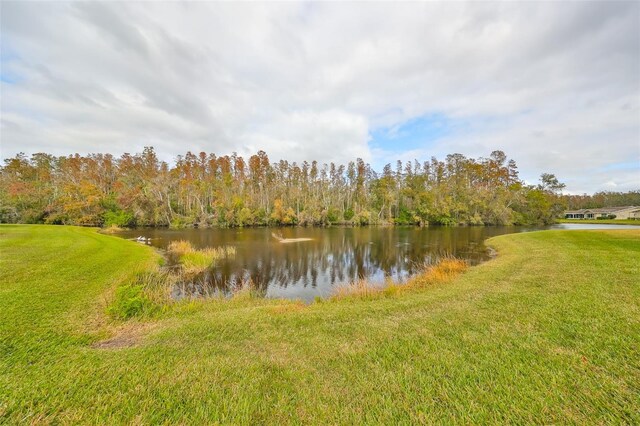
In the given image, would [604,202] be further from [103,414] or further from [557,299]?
[103,414]

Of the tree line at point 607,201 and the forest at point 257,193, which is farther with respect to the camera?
the tree line at point 607,201

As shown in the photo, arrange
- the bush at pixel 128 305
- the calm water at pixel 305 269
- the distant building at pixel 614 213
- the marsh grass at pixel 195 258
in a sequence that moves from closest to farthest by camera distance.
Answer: the bush at pixel 128 305 → the calm water at pixel 305 269 → the marsh grass at pixel 195 258 → the distant building at pixel 614 213

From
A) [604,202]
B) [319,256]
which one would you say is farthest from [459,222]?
[604,202]

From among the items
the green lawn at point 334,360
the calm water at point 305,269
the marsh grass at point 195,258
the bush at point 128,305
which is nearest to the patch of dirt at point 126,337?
the green lawn at point 334,360

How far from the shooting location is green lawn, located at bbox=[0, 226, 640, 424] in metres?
3.46

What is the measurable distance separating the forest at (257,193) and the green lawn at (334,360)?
52.1 m

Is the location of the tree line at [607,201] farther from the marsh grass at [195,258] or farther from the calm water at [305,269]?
the marsh grass at [195,258]

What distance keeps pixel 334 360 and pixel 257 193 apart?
6595 centimetres

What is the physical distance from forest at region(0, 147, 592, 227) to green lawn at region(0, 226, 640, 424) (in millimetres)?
52096

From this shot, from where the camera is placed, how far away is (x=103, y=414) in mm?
3428

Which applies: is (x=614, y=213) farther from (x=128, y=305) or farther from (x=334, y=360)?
(x=128, y=305)

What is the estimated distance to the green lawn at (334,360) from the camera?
11.3 feet

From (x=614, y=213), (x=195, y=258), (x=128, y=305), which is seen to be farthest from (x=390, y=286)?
(x=614, y=213)

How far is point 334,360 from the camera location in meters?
4.79
